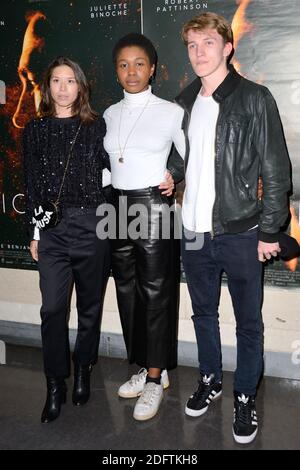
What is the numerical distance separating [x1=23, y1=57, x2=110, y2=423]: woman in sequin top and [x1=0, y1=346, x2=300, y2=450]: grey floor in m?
0.14

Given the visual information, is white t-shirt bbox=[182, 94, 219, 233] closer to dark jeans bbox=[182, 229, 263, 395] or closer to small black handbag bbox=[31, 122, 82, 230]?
dark jeans bbox=[182, 229, 263, 395]

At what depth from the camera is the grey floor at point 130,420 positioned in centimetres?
213

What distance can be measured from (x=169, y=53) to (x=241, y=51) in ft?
1.30

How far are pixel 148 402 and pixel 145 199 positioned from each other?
3.31ft

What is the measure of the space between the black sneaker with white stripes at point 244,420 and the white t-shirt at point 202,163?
0.81 m

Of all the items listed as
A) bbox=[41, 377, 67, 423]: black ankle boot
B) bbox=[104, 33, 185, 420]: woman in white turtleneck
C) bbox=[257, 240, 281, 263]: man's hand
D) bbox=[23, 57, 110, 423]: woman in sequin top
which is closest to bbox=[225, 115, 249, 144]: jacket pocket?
bbox=[104, 33, 185, 420]: woman in white turtleneck

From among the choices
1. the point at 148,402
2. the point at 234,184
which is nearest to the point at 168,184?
the point at 234,184

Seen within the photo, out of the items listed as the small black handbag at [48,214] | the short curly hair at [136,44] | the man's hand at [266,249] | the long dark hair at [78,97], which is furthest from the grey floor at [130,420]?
the short curly hair at [136,44]

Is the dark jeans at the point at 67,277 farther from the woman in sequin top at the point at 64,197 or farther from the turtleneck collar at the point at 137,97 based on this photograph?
the turtleneck collar at the point at 137,97

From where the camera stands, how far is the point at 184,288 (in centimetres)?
287

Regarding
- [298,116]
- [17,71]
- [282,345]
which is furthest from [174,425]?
[17,71]

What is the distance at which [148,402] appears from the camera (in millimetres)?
2350

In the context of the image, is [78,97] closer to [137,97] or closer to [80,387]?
[137,97]
